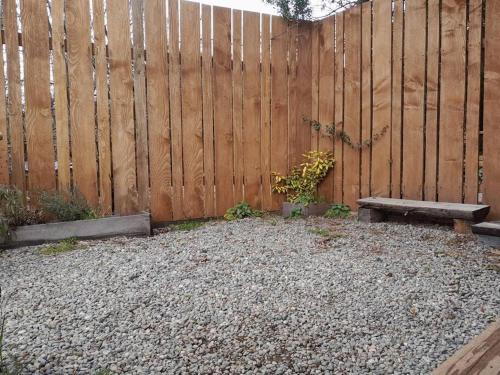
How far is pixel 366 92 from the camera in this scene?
4680mm

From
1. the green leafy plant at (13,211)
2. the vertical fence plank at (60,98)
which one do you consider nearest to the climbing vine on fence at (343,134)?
the vertical fence plank at (60,98)

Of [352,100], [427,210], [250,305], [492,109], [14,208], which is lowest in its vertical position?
[250,305]

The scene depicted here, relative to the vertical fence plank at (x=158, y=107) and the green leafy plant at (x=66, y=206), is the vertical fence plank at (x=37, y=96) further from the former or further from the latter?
the vertical fence plank at (x=158, y=107)

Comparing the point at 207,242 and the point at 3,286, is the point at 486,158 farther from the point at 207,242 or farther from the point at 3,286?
the point at 3,286

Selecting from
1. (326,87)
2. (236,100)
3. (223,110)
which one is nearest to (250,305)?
(223,110)

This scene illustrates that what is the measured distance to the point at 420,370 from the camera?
5.26 ft

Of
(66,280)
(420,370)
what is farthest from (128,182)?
(420,370)

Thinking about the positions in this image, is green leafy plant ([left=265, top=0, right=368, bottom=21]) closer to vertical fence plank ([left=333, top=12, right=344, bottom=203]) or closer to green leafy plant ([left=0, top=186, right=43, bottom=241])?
vertical fence plank ([left=333, top=12, right=344, bottom=203])

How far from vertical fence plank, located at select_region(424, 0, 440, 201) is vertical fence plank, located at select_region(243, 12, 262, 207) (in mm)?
1882

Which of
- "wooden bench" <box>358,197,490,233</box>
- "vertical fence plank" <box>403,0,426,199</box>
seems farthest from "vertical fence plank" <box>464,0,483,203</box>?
"vertical fence plank" <box>403,0,426,199</box>

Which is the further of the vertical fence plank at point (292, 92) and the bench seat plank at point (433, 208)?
the vertical fence plank at point (292, 92)

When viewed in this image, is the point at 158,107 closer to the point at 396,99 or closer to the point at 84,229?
the point at 84,229

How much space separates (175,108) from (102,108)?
763mm

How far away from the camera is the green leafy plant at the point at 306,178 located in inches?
198
